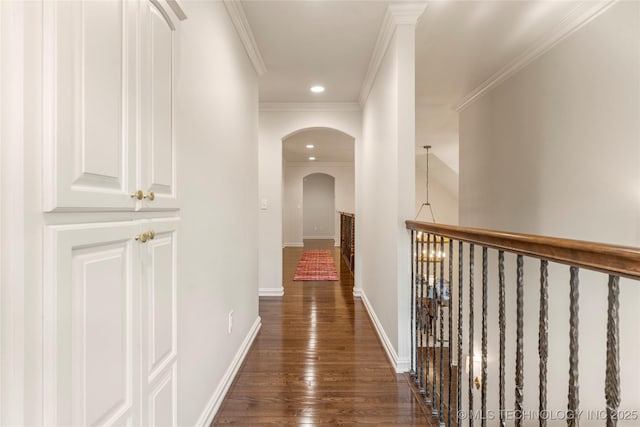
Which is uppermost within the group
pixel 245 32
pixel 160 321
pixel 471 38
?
pixel 471 38

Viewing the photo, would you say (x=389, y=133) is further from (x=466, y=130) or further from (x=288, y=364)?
(x=466, y=130)

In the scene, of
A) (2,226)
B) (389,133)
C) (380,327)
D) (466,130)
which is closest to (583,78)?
(389,133)

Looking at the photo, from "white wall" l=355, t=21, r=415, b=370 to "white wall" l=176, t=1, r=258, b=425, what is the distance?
3.55 ft

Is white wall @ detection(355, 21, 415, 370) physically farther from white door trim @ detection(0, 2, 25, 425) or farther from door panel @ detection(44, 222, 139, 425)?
white door trim @ detection(0, 2, 25, 425)

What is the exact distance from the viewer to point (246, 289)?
2443 mm

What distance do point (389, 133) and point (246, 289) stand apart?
161 cm

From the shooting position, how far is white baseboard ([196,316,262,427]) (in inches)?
61.0

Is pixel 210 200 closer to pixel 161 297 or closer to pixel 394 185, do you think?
pixel 161 297

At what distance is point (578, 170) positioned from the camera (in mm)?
2629

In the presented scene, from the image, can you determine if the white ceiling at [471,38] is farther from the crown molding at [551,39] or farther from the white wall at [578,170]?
the white wall at [578,170]

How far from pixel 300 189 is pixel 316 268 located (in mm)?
4360

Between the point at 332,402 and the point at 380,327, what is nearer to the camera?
the point at 332,402

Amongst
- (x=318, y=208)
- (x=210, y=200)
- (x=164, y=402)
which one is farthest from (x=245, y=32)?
(x=318, y=208)

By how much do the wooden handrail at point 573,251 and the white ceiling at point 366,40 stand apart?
1.76 m
